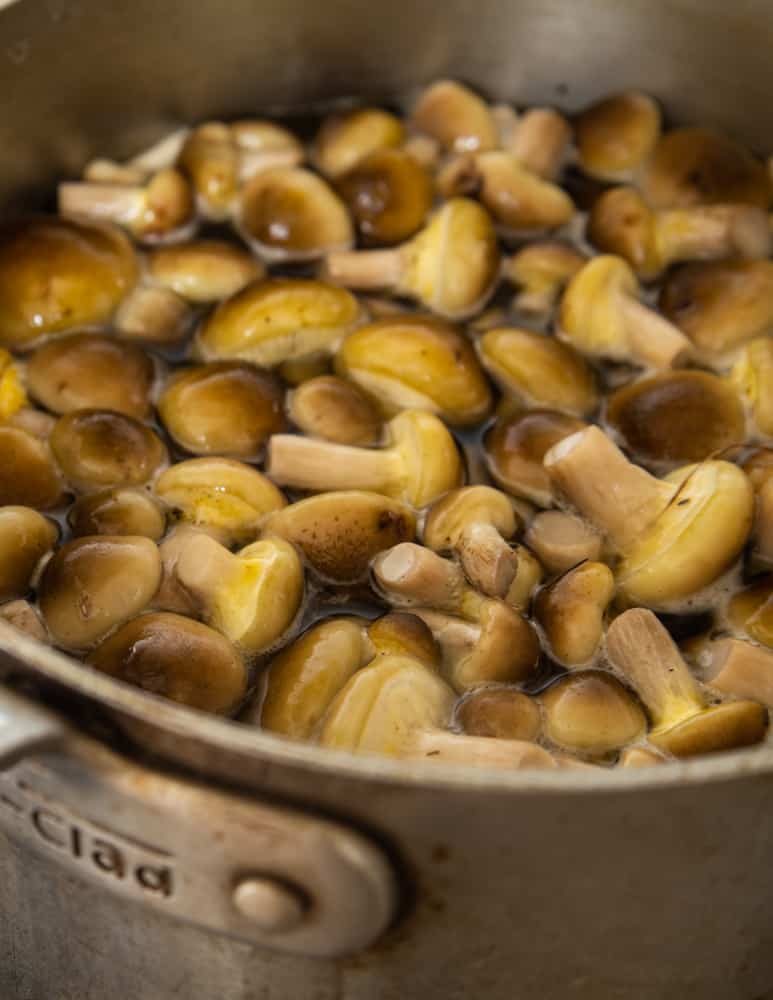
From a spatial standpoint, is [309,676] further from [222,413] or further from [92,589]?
[222,413]

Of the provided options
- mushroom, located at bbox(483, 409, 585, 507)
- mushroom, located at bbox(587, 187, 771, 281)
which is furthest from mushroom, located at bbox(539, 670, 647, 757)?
mushroom, located at bbox(587, 187, 771, 281)

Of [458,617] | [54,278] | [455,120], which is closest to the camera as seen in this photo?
[458,617]

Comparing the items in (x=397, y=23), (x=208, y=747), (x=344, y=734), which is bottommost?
(x=344, y=734)

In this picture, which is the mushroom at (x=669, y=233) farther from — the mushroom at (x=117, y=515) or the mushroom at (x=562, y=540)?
the mushroom at (x=117, y=515)

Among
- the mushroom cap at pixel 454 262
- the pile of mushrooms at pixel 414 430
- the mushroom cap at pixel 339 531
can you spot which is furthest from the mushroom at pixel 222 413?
the mushroom cap at pixel 454 262

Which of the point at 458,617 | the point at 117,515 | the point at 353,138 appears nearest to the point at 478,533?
the point at 458,617

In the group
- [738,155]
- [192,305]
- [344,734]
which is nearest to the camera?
[344,734]

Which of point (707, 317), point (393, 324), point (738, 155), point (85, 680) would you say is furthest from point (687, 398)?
point (85, 680)

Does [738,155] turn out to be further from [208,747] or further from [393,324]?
[208,747]
